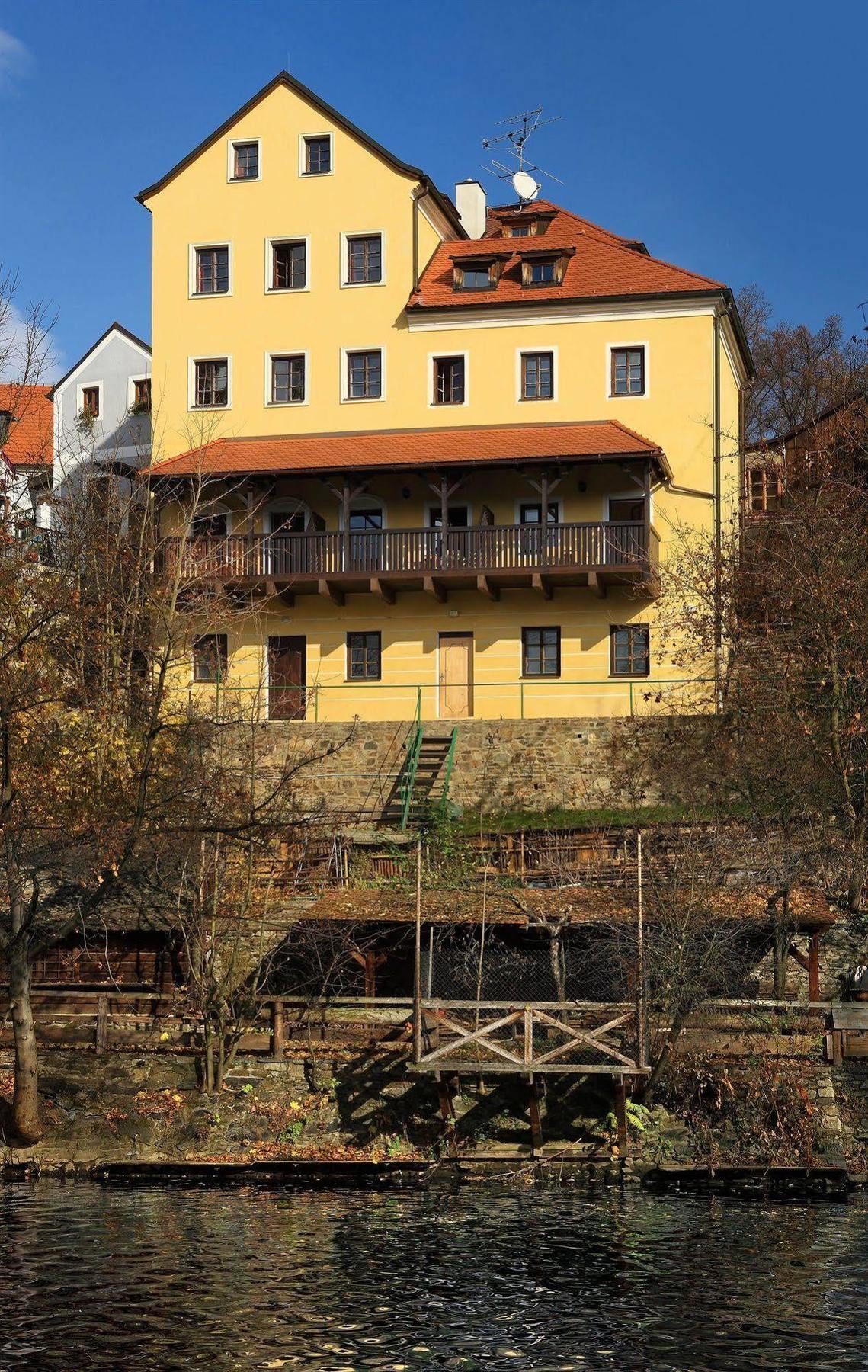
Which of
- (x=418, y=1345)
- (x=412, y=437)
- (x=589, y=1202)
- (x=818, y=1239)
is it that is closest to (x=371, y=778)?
(x=412, y=437)

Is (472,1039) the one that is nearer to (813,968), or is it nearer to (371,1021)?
(371,1021)

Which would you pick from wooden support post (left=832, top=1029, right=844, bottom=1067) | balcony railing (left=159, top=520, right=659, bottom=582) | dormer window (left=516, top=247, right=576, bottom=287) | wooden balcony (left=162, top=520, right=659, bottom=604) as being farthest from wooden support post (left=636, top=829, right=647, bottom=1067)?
dormer window (left=516, top=247, right=576, bottom=287)

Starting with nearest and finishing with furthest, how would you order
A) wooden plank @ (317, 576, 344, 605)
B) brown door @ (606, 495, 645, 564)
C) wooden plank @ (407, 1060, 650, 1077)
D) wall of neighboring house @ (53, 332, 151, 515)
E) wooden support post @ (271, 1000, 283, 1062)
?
wooden plank @ (407, 1060, 650, 1077)
wooden support post @ (271, 1000, 283, 1062)
brown door @ (606, 495, 645, 564)
wooden plank @ (317, 576, 344, 605)
wall of neighboring house @ (53, 332, 151, 515)

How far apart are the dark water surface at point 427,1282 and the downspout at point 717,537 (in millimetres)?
15204

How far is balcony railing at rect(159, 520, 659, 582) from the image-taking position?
37.8 meters

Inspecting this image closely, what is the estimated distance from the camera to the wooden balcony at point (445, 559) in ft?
124

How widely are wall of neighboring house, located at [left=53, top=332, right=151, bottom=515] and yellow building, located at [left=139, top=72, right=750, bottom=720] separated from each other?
18.0ft

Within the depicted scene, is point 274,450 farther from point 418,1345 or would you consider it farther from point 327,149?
point 418,1345

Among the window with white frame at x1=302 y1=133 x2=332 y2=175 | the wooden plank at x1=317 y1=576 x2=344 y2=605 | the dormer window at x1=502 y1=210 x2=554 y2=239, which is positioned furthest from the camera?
the dormer window at x1=502 y1=210 x2=554 y2=239

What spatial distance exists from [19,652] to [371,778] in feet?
45.0

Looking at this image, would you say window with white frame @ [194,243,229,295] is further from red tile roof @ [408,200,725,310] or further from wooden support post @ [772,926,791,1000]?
wooden support post @ [772,926,791,1000]

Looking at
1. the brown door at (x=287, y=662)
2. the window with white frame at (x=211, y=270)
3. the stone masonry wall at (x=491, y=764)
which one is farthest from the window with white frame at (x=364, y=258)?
the stone masonry wall at (x=491, y=764)

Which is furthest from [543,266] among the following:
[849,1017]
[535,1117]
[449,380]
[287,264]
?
[535,1117]

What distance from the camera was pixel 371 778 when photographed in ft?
118
